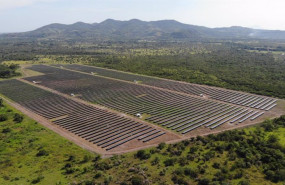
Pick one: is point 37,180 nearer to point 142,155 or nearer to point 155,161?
point 142,155

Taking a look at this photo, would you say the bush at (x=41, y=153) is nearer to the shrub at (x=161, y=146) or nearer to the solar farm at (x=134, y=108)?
the solar farm at (x=134, y=108)

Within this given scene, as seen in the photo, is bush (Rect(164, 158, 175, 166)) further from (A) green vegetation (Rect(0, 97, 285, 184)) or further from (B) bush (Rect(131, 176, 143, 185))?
(B) bush (Rect(131, 176, 143, 185))

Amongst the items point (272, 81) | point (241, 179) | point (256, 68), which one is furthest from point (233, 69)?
point (241, 179)

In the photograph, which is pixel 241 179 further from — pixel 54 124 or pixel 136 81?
pixel 136 81

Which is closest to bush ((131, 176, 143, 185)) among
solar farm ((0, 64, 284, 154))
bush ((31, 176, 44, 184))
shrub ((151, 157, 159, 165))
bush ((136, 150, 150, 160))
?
shrub ((151, 157, 159, 165))

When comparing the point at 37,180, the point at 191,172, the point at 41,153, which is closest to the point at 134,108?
the point at 41,153

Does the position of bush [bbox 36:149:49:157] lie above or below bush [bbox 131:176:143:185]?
below
